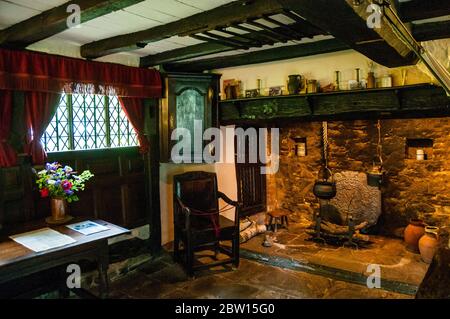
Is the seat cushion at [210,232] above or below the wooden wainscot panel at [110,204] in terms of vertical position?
below

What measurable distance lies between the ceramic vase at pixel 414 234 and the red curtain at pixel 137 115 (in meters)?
4.10

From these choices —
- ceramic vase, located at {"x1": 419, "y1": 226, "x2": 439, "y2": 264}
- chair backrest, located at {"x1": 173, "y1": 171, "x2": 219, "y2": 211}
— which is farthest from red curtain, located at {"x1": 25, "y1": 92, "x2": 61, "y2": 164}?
ceramic vase, located at {"x1": 419, "y1": 226, "x2": 439, "y2": 264}

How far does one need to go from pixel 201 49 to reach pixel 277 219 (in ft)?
12.4

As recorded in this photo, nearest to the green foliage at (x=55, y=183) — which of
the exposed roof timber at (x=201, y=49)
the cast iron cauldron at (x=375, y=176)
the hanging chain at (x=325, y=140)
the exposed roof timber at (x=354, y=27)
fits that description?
the exposed roof timber at (x=201, y=49)

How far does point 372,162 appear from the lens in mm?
6238

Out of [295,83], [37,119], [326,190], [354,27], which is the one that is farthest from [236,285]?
[354,27]

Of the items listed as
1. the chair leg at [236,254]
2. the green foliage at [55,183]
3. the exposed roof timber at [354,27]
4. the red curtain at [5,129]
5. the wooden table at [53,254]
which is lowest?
the chair leg at [236,254]

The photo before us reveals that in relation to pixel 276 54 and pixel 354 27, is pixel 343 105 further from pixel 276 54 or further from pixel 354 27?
pixel 354 27

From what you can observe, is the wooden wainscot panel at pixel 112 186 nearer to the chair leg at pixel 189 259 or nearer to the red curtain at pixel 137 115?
the red curtain at pixel 137 115

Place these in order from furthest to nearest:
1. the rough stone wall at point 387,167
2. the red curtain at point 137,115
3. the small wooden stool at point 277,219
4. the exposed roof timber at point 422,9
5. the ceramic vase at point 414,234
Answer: the small wooden stool at point 277,219, the rough stone wall at point 387,167, the ceramic vase at point 414,234, the red curtain at point 137,115, the exposed roof timber at point 422,9

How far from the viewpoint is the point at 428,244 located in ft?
16.3

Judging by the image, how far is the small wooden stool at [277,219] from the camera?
6.50 m

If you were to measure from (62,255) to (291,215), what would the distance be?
4.84m

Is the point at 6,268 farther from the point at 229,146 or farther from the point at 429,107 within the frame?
the point at 429,107
